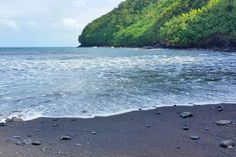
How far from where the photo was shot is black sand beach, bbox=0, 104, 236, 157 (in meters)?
11.6

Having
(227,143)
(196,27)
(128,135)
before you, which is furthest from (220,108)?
(196,27)

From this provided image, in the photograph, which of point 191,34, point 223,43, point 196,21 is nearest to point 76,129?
point 223,43

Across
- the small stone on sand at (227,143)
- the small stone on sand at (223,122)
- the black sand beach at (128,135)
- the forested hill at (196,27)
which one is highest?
the forested hill at (196,27)

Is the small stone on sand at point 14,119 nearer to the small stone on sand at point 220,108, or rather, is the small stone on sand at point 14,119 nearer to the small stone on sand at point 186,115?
the small stone on sand at point 186,115

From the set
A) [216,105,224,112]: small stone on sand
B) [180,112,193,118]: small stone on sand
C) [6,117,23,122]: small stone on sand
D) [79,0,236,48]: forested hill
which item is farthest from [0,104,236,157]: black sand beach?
[79,0,236,48]: forested hill

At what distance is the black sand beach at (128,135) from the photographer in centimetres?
1160

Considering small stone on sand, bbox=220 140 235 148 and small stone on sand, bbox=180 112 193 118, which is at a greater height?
small stone on sand, bbox=220 140 235 148

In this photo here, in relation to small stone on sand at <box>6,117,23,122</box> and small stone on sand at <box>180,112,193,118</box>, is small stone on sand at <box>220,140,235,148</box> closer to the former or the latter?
small stone on sand at <box>180,112,193,118</box>

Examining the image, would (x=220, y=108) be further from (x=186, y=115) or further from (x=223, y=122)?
(x=223, y=122)

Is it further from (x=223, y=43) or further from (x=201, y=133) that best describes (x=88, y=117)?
(x=223, y=43)

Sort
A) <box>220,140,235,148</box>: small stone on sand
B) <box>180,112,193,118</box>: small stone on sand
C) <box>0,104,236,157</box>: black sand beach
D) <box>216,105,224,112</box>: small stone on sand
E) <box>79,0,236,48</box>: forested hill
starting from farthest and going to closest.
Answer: <box>79,0,236,48</box>: forested hill < <box>216,105,224,112</box>: small stone on sand < <box>180,112,193,118</box>: small stone on sand < <box>220,140,235,148</box>: small stone on sand < <box>0,104,236,157</box>: black sand beach

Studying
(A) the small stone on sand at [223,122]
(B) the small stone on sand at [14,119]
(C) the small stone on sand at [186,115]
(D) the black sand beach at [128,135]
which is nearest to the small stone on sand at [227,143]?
(D) the black sand beach at [128,135]

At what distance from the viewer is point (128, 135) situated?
1365 centimetres

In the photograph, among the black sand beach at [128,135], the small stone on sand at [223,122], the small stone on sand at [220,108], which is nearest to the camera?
the black sand beach at [128,135]
